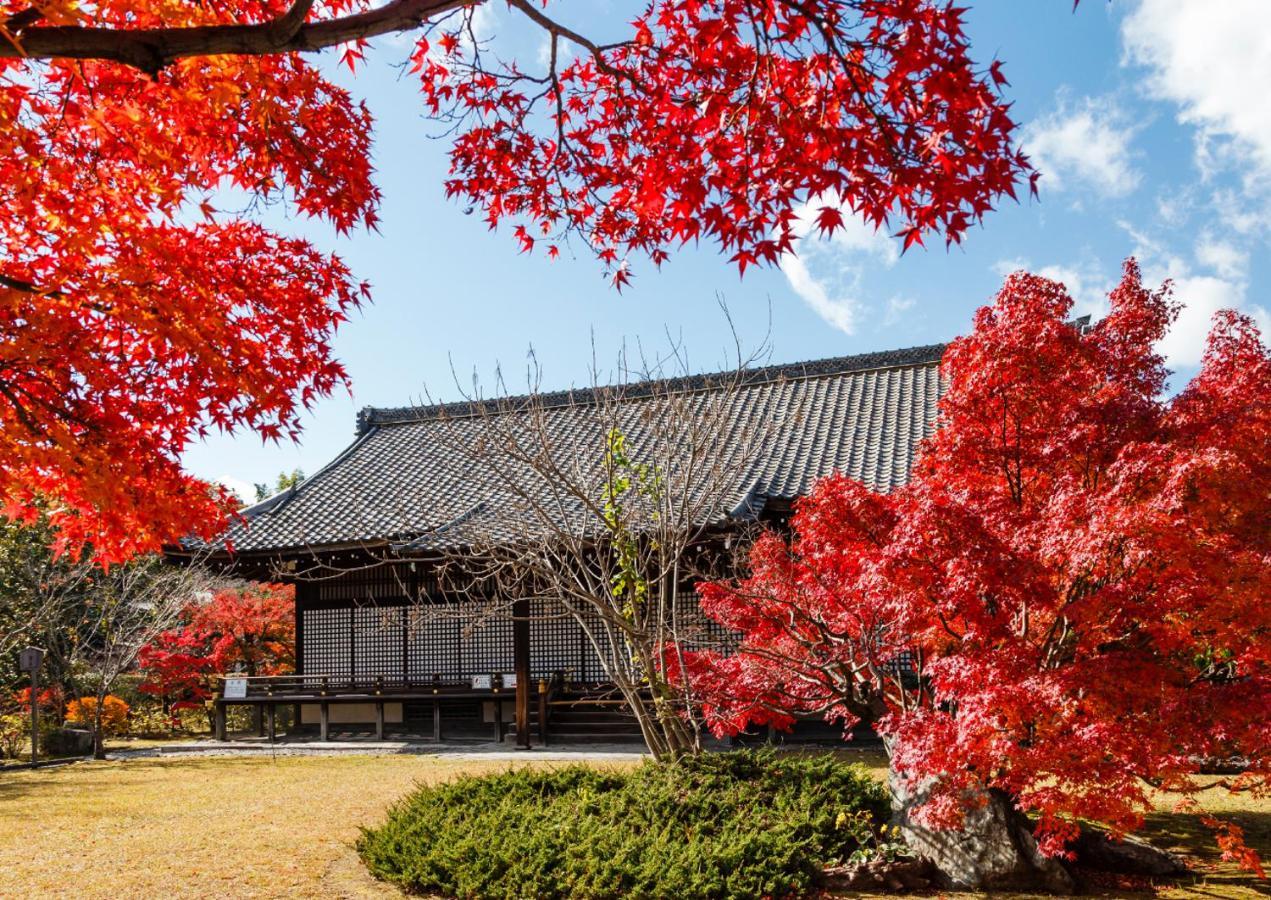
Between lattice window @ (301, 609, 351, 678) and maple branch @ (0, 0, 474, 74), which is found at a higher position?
maple branch @ (0, 0, 474, 74)

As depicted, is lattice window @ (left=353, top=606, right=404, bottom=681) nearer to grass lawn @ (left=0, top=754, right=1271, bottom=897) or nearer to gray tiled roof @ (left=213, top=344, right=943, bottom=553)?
gray tiled roof @ (left=213, top=344, right=943, bottom=553)

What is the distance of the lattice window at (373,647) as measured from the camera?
52.9 feet

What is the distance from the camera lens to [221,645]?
56.5ft

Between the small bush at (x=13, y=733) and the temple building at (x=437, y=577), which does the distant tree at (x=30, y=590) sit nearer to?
the small bush at (x=13, y=733)

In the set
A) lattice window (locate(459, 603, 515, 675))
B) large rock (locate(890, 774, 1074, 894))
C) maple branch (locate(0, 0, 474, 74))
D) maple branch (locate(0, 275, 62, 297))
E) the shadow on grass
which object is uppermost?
maple branch (locate(0, 0, 474, 74))

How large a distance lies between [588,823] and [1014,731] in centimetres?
274

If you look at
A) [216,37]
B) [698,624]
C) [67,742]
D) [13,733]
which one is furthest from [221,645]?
[216,37]

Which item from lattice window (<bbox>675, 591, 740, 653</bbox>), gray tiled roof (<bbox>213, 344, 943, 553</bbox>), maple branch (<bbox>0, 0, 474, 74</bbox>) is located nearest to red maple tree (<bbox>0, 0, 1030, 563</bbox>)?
maple branch (<bbox>0, 0, 474, 74</bbox>)

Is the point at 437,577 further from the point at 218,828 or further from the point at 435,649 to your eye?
the point at 218,828

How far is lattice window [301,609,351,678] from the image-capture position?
53.5ft

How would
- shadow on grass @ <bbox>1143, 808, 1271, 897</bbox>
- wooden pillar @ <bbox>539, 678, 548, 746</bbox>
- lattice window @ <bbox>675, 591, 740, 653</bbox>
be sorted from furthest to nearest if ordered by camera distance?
wooden pillar @ <bbox>539, 678, 548, 746</bbox>
lattice window @ <bbox>675, 591, 740, 653</bbox>
shadow on grass @ <bbox>1143, 808, 1271, 897</bbox>

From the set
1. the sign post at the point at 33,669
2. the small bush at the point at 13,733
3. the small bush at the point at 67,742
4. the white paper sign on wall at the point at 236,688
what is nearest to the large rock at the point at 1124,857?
the white paper sign on wall at the point at 236,688

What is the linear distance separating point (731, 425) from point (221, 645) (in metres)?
9.53

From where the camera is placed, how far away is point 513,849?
20.6ft
